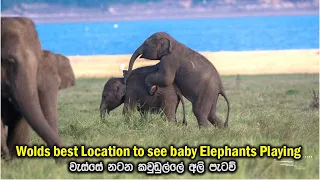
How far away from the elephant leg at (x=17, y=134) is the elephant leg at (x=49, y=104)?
544 millimetres

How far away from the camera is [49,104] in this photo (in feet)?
33.0

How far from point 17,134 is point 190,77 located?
12.3ft

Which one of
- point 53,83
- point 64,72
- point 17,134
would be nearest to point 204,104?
point 64,72

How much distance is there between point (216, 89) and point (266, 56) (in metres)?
24.9

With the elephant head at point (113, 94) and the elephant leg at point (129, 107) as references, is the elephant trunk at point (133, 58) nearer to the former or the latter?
the elephant leg at point (129, 107)

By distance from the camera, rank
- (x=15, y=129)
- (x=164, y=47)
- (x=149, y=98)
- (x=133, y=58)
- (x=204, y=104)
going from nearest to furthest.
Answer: (x=15, y=129), (x=204, y=104), (x=164, y=47), (x=149, y=98), (x=133, y=58)

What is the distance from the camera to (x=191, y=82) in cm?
1366

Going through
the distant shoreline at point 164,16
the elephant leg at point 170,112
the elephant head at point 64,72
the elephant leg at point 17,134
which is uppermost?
the elephant head at point 64,72

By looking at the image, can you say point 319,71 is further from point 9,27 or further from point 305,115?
point 9,27

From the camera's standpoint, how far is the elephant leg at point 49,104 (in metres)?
10.0

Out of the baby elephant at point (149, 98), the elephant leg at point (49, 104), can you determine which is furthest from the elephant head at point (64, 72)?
the baby elephant at point (149, 98)

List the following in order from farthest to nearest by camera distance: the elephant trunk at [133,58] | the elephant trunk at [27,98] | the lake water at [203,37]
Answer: the lake water at [203,37]
the elephant trunk at [133,58]
the elephant trunk at [27,98]

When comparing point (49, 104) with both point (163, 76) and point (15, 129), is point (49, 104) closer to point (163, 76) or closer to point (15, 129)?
point (15, 129)

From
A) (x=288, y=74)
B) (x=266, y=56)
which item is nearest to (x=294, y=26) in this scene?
(x=266, y=56)
